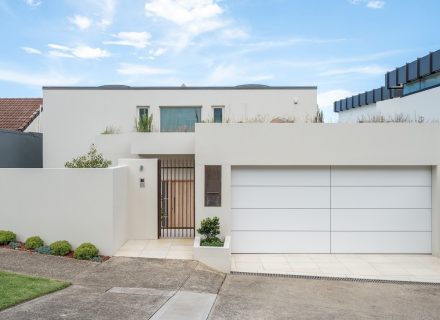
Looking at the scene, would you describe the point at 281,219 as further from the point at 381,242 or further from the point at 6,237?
the point at 6,237

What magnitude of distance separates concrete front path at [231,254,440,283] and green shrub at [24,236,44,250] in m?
5.20

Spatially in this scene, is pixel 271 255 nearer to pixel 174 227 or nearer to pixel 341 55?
pixel 174 227

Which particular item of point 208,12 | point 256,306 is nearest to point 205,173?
point 256,306

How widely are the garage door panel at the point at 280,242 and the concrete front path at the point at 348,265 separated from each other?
22 cm

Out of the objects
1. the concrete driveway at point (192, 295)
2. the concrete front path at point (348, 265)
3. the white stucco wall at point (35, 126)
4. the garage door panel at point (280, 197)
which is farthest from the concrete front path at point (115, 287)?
the white stucco wall at point (35, 126)

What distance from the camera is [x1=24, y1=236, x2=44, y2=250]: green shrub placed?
1189 centimetres

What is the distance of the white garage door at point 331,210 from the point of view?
44.3 feet

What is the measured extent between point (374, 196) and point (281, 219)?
115 inches

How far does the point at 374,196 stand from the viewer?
44.6 ft

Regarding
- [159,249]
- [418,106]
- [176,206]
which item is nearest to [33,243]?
[159,249]

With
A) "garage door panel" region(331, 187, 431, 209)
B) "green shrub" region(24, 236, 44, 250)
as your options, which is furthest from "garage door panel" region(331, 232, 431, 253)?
"green shrub" region(24, 236, 44, 250)

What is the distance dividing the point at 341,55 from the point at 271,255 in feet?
28.3

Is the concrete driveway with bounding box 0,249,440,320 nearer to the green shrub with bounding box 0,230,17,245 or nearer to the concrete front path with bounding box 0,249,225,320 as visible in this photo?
the concrete front path with bounding box 0,249,225,320

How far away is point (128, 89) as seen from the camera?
71.1ft
